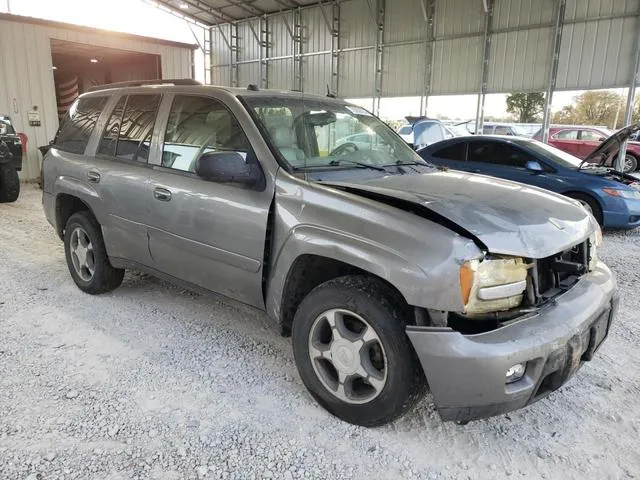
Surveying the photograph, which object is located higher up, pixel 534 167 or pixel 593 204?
pixel 534 167

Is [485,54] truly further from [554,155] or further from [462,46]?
[554,155]

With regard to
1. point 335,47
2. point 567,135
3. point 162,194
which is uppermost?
point 335,47

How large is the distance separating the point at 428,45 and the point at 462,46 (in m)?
1.18

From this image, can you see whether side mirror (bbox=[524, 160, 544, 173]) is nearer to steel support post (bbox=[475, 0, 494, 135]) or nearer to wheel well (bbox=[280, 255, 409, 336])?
wheel well (bbox=[280, 255, 409, 336])

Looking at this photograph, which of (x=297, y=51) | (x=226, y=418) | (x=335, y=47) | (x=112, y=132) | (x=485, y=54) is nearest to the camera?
(x=226, y=418)

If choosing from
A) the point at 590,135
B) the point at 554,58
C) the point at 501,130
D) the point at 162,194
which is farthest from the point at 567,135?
the point at 162,194

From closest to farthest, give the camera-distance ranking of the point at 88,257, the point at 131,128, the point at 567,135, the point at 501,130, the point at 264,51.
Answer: the point at 131,128
the point at 88,257
the point at 567,135
the point at 501,130
the point at 264,51

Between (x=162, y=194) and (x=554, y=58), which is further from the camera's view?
(x=554, y=58)

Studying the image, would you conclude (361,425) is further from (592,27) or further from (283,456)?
(592,27)

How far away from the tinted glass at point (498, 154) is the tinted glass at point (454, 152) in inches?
4.6

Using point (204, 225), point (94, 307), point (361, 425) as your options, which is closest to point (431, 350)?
point (361, 425)

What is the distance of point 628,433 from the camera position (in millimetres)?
2506

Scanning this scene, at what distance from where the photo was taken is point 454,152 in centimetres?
835

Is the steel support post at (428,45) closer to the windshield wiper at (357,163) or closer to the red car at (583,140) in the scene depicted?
the red car at (583,140)
